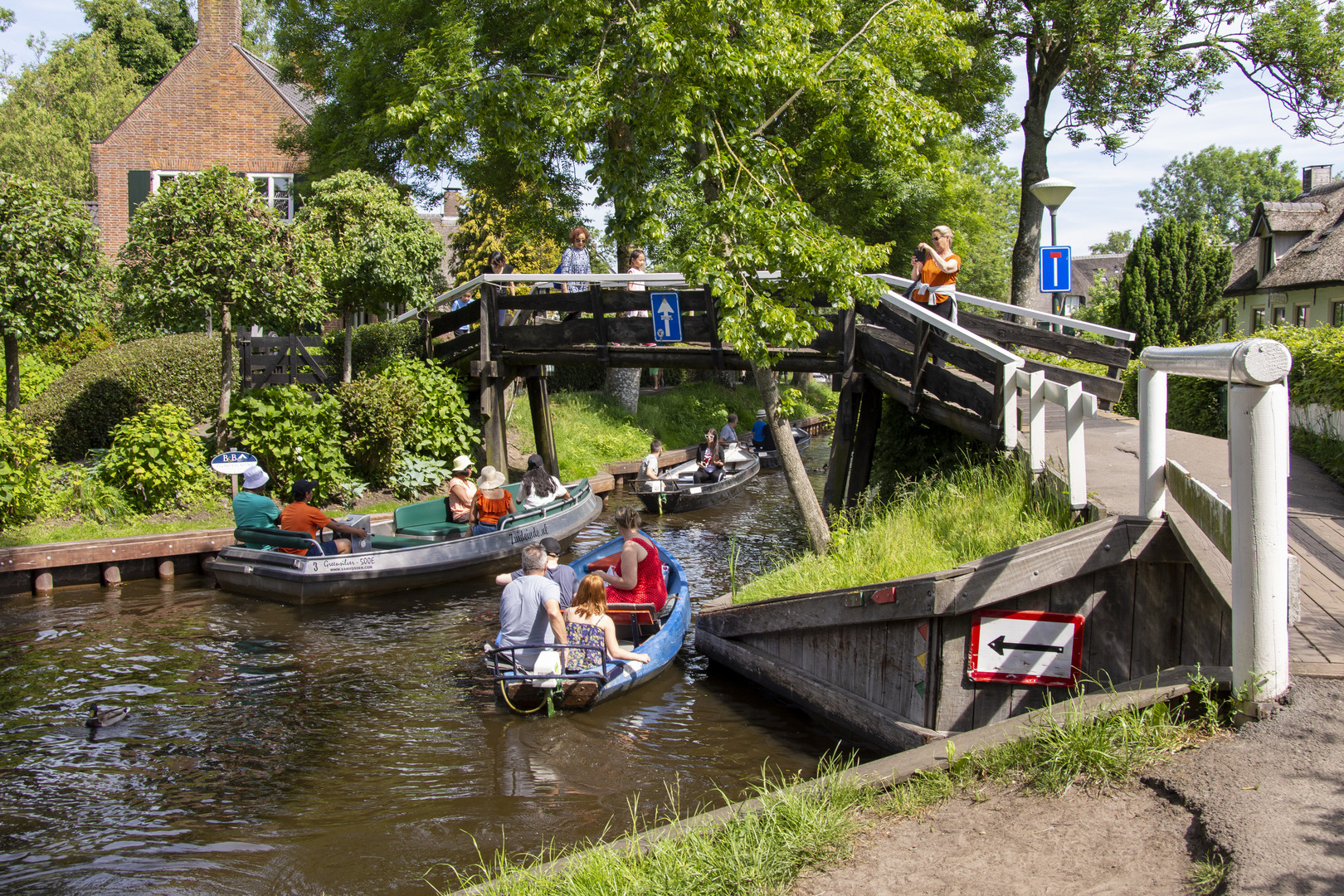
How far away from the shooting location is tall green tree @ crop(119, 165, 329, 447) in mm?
13445

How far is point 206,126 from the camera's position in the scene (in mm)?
27672

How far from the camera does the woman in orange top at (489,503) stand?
43.2 ft

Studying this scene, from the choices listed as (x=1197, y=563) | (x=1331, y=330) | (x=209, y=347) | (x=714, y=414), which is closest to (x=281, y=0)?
(x=209, y=347)

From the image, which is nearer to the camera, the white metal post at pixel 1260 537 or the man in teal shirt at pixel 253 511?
the white metal post at pixel 1260 537

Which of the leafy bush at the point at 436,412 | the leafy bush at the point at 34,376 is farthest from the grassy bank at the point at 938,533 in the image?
the leafy bush at the point at 34,376

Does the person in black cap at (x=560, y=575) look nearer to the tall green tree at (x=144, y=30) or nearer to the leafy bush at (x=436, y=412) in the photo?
the leafy bush at (x=436, y=412)

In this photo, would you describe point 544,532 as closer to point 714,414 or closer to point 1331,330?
point 1331,330

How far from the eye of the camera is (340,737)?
24.2ft

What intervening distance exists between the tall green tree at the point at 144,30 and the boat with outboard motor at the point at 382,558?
3646 centimetres

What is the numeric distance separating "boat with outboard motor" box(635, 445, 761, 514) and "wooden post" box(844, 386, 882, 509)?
19.2ft

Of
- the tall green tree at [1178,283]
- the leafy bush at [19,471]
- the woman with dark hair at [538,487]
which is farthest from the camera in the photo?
the tall green tree at [1178,283]

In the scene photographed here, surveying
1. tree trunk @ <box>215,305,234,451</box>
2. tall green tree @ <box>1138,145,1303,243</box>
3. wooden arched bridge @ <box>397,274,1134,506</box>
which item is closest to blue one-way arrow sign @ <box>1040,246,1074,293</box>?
wooden arched bridge @ <box>397,274,1134,506</box>

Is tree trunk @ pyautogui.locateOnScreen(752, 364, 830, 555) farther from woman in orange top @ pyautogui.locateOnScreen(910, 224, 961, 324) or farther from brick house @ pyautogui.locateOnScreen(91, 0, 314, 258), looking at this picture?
brick house @ pyautogui.locateOnScreen(91, 0, 314, 258)

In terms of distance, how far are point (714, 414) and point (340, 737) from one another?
2059 centimetres
